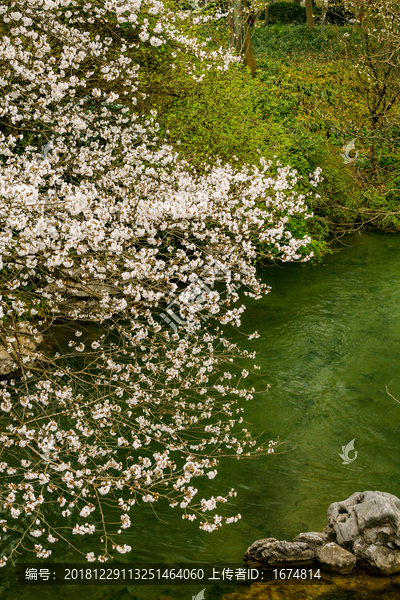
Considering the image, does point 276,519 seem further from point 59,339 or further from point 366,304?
point 366,304

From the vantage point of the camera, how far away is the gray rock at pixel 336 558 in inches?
196

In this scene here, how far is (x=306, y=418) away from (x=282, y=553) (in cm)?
256

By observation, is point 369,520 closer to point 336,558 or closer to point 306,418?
point 336,558

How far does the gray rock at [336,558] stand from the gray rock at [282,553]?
0.09 meters

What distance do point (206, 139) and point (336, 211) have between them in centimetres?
516

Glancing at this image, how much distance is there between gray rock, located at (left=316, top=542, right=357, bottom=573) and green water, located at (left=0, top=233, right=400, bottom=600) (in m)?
0.48

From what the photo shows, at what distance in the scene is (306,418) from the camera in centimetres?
736

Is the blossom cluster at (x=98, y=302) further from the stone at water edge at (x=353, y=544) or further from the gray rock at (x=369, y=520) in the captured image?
the gray rock at (x=369, y=520)

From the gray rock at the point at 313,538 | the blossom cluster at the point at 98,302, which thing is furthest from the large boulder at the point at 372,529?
the blossom cluster at the point at 98,302

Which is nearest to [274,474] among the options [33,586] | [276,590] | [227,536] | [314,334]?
[227,536]

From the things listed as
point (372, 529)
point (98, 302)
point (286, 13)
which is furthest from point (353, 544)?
point (286, 13)

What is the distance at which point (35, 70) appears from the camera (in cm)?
Result: 620

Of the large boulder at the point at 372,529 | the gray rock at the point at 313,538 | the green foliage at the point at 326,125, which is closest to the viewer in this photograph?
the large boulder at the point at 372,529

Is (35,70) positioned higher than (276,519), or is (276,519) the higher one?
(35,70)
